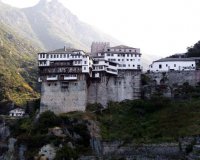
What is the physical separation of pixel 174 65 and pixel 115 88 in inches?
566

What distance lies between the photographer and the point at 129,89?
99438 millimetres

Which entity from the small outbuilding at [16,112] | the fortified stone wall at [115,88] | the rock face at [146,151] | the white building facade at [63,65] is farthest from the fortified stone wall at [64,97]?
the small outbuilding at [16,112]

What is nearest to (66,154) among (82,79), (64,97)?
(64,97)

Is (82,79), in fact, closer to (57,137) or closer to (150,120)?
(57,137)

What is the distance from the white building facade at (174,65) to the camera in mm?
102619

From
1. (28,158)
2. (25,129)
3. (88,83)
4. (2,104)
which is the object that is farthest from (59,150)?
(2,104)

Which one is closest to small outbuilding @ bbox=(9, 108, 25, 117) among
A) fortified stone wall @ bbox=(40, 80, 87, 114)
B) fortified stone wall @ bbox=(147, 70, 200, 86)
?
fortified stone wall @ bbox=(40, 80, 87, 114)

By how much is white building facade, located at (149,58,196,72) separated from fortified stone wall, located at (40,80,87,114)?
706 inches

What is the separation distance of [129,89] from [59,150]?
2271 cm

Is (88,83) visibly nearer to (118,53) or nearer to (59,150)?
(118,53)

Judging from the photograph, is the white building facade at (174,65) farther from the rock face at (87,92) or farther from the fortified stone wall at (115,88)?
the fortified stone wall at (115,88)

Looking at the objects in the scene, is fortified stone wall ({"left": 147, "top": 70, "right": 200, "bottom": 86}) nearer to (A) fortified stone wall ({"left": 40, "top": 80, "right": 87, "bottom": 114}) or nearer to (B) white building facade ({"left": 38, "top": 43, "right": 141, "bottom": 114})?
(B) white building facade ({"left": 38, "top": 43, "right": 141, "bottom": 114})

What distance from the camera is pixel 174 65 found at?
104062mm

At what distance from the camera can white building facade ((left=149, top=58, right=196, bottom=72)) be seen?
337ft
